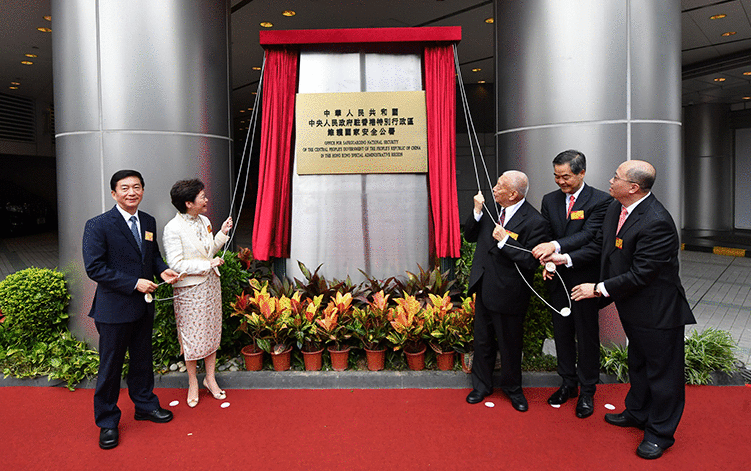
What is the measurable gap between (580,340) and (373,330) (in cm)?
152

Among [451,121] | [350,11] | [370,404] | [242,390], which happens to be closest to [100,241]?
[242,390]

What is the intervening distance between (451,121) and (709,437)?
312 centimetres

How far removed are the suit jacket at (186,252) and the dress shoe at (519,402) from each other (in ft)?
7.56

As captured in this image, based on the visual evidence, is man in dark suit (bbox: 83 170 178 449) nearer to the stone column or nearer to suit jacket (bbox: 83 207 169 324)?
suit jacket (bbox: 83 207 169 324)

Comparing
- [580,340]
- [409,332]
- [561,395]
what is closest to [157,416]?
[409,332]

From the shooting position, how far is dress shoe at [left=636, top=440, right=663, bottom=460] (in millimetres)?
2796

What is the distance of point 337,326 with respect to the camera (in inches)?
156

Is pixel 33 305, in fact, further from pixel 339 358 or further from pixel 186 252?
pixel 339 358

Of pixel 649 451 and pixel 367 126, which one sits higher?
pixel 367 126

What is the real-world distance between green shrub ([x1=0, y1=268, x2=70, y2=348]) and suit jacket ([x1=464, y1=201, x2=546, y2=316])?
358 cm

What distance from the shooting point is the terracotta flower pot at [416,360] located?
155 inches

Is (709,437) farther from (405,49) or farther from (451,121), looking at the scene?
(405,49)

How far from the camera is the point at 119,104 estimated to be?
422cm

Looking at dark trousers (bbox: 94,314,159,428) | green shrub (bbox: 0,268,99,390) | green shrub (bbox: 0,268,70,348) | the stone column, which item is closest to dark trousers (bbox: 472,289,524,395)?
dark trousers (bbox: 94,314,159,428)
